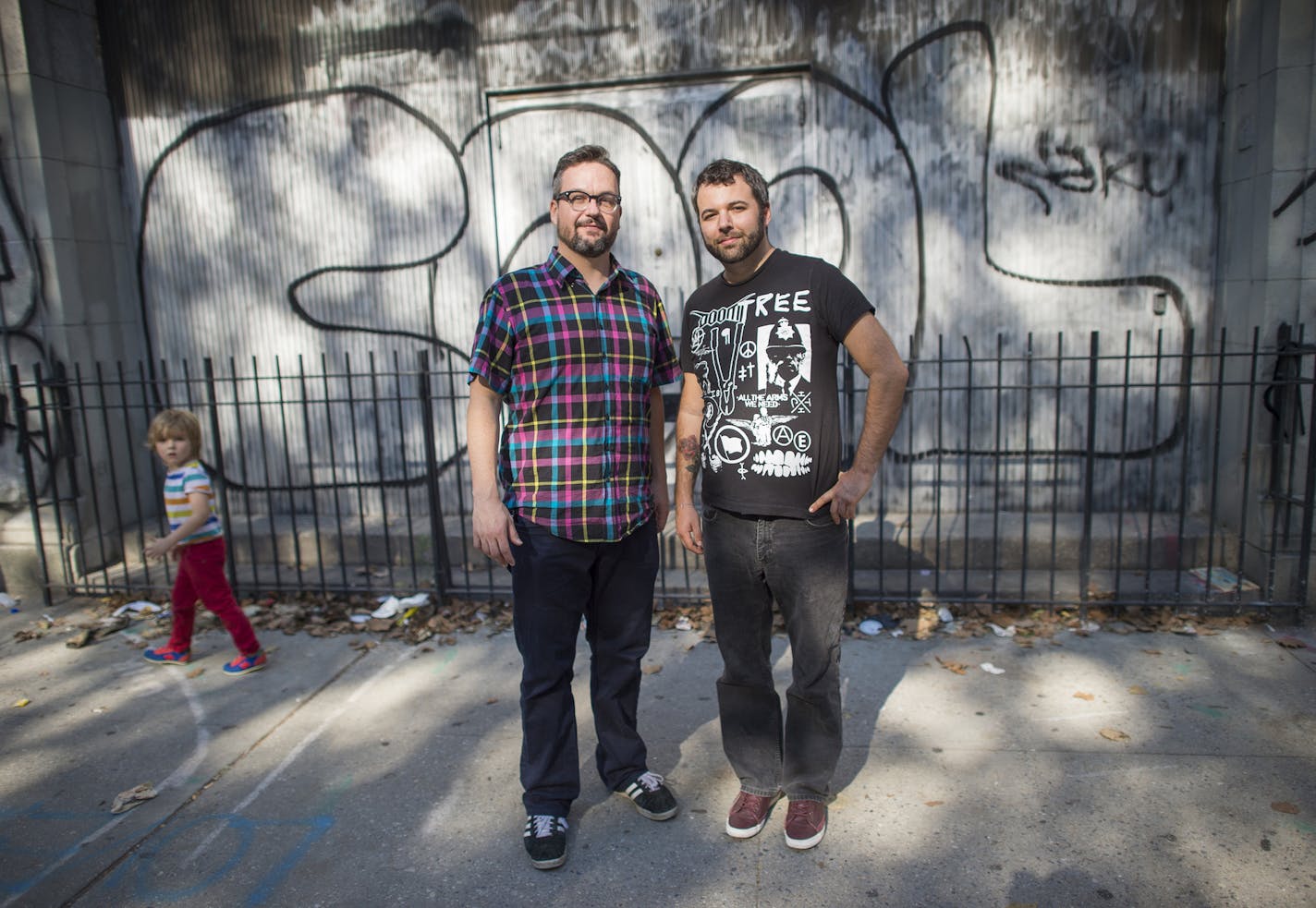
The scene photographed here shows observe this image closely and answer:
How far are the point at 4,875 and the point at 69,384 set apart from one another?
11.5 feet

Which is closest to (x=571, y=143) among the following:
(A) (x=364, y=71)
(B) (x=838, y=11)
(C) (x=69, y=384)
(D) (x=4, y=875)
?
(A) (x=364, y=71)

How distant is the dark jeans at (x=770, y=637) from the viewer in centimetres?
274

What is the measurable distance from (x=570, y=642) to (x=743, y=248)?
4.60 feet

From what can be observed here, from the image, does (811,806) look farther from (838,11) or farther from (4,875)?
(838,11)

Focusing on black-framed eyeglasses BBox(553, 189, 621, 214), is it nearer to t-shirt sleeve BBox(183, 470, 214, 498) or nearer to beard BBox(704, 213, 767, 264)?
beard BBox(704, 213, 767, 264)

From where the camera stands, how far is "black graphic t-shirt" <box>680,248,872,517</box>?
2.66 meters

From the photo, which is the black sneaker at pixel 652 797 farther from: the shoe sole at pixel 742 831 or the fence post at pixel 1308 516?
the fence post at pixel 1308 516

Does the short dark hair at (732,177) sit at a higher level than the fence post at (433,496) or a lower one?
higher

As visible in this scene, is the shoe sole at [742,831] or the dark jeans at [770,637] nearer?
the dark jeans at [770,637]

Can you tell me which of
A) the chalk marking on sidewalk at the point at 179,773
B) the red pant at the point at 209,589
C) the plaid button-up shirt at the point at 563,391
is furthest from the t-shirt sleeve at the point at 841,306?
the red pant at the point at 209,589

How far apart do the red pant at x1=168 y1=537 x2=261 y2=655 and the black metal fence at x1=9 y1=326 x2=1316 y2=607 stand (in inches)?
32.5

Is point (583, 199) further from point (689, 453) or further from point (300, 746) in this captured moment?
point (300, 746)

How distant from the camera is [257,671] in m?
4.44

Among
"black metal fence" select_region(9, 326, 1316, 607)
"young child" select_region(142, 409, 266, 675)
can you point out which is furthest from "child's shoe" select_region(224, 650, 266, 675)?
"black metal fence" select_region(9, 326, 1316, 607)
